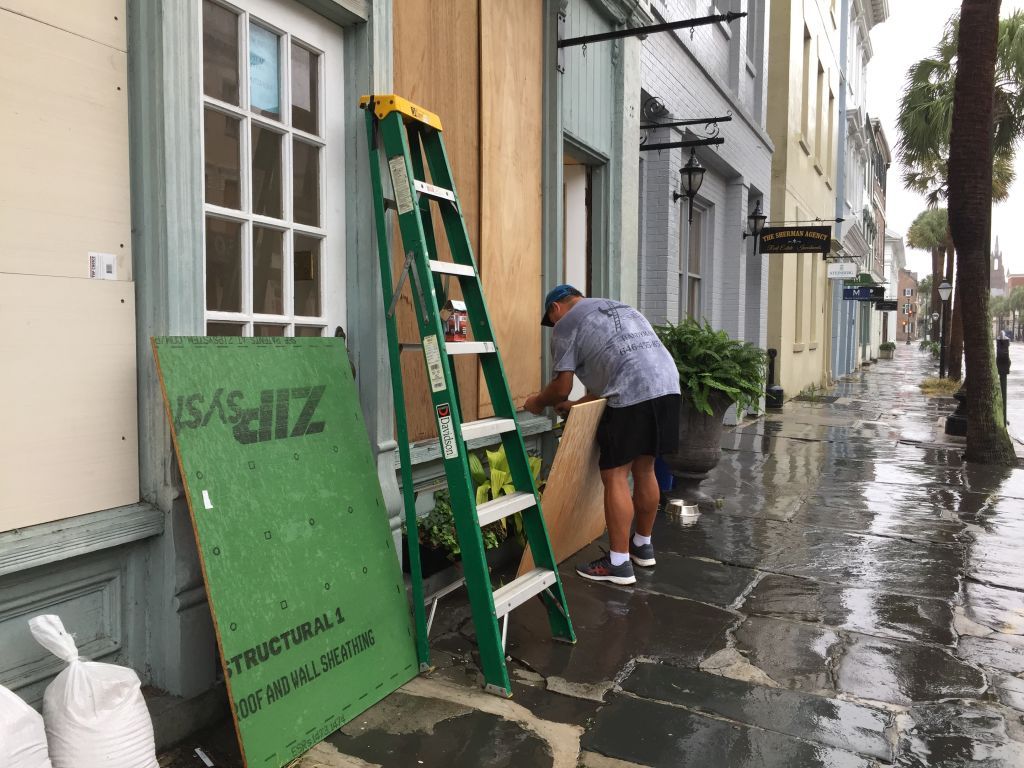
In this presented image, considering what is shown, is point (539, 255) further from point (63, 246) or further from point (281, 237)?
point (63, 246)

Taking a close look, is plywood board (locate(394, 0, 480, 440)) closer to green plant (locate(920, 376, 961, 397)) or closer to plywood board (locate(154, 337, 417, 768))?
plywood board (locate(154, 337, 417, 768))

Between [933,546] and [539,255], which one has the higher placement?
[539,255]

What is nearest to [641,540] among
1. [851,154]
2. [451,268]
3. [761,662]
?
[761,662]

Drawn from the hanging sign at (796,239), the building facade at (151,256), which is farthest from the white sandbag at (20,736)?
the hanging sign at (796,239)

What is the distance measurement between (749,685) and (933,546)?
285cm

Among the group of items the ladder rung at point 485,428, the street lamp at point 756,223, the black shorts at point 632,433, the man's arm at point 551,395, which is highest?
the street lamp at point 756,223

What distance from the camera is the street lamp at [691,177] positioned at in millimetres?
8430

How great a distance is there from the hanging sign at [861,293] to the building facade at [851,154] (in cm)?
58

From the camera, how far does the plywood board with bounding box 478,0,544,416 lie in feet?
15.8

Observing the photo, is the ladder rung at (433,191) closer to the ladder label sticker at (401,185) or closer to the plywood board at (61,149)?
the ladder label sticker at (401,185)

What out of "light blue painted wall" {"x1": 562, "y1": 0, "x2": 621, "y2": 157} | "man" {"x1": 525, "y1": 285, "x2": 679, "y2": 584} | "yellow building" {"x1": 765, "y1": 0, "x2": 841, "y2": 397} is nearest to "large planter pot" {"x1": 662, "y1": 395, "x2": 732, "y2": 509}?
"man" {"x1": 525, "y1": 285, "x2": 679, "y2": 584}

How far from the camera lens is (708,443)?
6.46m

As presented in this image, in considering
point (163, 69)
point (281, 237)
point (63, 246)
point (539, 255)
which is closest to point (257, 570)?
point (63, 246)

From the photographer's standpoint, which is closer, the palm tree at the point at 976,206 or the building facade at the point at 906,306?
the palm tree at the point at 976,206
